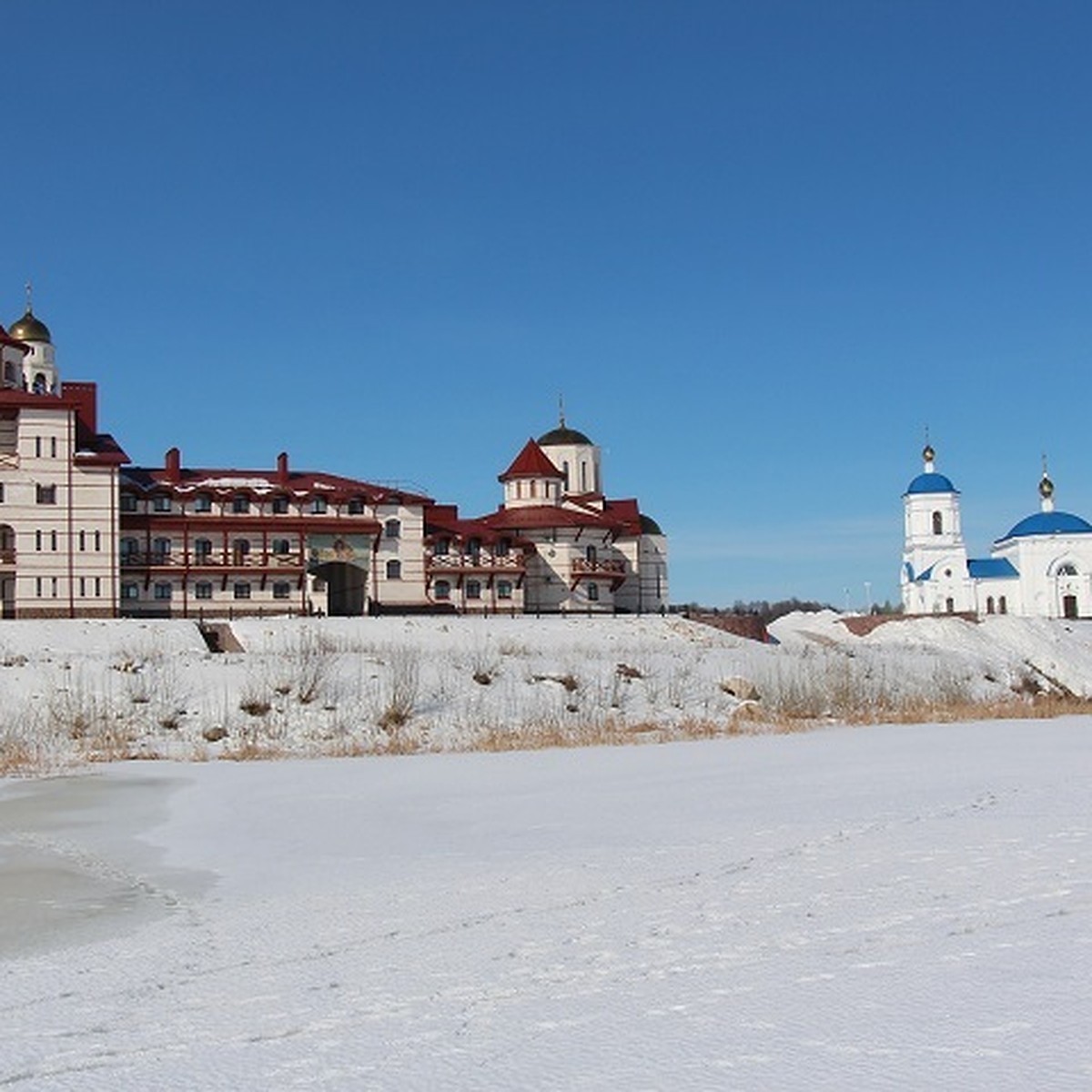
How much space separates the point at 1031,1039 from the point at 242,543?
51993 millimetres

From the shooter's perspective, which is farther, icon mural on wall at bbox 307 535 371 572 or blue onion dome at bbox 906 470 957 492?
blue onion dome at bbox 906 470 957 492

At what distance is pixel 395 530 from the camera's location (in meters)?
57.7

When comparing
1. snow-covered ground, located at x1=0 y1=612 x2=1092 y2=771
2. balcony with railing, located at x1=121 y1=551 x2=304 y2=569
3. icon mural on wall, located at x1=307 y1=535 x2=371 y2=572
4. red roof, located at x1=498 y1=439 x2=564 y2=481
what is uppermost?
red roof, located at x1=498 y1=439 x2=564 y2=481

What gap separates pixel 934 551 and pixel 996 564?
11.9 feet

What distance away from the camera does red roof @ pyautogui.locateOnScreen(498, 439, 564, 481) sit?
64.8 m

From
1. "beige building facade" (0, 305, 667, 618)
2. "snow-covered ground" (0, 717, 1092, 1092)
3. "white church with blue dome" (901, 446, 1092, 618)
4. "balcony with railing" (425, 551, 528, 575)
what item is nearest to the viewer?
"snow-covered ground" (0, 717, 1092, 1092)

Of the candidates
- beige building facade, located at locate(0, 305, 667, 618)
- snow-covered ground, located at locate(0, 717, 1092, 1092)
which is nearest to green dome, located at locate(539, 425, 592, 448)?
beige building facade, located at locate(0, 305, 667, 618)

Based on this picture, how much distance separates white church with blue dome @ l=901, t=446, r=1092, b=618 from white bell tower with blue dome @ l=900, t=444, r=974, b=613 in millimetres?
54

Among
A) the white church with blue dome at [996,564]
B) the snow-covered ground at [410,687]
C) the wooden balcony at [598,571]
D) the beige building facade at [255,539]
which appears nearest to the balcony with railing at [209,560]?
the beige building facade at [255,539]

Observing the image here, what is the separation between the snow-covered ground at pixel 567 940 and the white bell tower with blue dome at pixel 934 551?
229 ft

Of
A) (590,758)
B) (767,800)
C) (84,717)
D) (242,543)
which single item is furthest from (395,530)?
(767,800)

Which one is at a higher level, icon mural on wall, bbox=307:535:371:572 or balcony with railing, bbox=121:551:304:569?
icon mural on wall, bbox=307:535:371:572

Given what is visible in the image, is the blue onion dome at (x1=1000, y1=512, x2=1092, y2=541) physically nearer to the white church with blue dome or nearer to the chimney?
the white church with blue dome

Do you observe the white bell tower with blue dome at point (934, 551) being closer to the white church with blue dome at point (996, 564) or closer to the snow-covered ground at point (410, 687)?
the white church with blue dome at point (996, 564)
